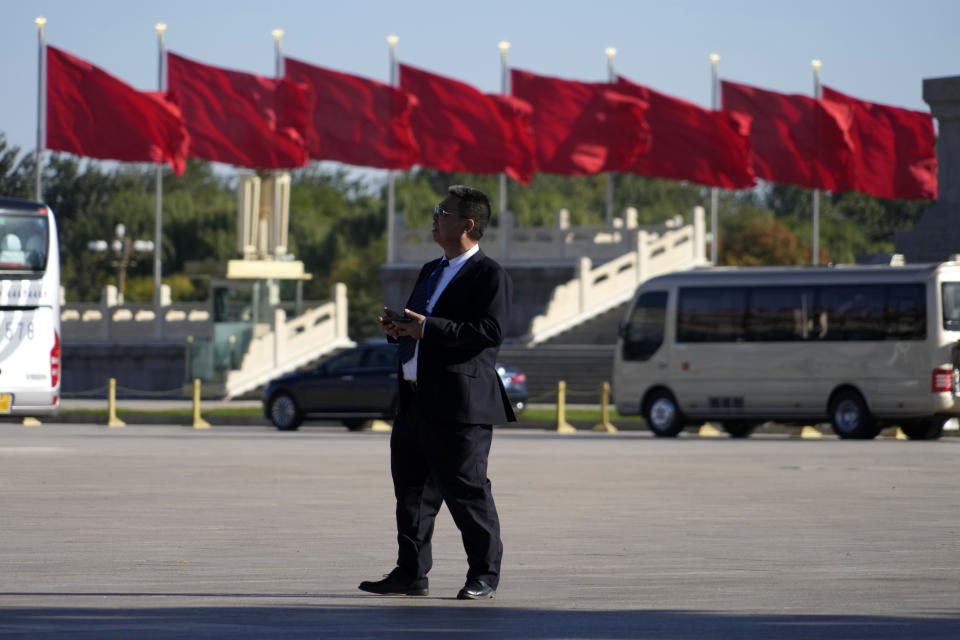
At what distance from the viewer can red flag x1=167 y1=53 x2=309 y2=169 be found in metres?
47.7

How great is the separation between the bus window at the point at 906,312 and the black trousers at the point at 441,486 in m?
21.7

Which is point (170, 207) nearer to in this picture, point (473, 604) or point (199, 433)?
point (199, 433)

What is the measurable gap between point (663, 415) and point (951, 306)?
505cm

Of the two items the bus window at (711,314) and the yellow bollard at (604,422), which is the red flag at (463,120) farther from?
the bus window at (711,314)

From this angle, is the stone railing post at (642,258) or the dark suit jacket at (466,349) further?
the stone railing post at (642,258)

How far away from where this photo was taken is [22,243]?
2592 cm

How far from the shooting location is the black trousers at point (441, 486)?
877 cm

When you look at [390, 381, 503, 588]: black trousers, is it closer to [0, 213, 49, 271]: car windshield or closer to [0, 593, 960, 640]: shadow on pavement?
[0, 593, 960, 640]: shadow on pavement

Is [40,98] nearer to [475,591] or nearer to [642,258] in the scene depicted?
[642,258]

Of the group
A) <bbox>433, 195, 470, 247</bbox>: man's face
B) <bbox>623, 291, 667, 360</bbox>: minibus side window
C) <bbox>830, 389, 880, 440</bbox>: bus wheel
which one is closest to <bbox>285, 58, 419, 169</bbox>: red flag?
<bbox>623, 291, 667, 360</bbox>: minibus side window

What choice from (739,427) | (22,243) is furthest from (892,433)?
(22,243)

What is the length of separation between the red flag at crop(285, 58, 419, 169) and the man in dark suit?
133 ft

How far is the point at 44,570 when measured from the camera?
983 centimetres

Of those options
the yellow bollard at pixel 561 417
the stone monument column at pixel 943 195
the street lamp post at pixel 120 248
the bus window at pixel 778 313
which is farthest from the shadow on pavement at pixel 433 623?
the street lamp post at pixel 120 248
